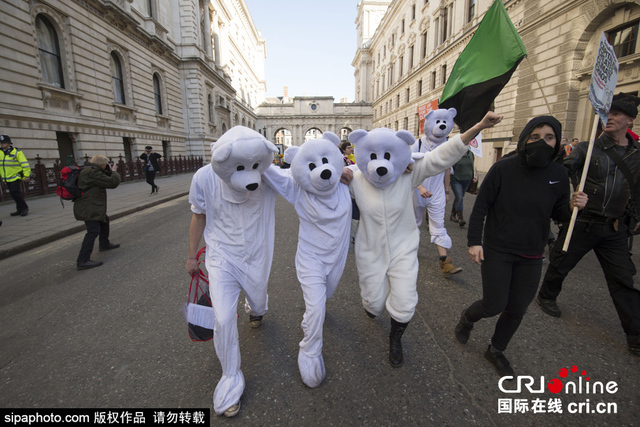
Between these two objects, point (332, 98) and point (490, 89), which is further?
point (332, 98)

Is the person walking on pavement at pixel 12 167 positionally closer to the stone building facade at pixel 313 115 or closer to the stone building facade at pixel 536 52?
the stone building facade at pixel 536 52

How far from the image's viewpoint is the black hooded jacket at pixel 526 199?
211 cm

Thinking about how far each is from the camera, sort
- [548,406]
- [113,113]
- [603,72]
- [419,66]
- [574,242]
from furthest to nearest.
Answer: [419,66], [113,113], [574,242], [603,72], [548,406]

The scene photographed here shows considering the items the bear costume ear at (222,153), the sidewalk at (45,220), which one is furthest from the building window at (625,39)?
the sidewalk at (45,220)

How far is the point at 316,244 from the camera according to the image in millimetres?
2221

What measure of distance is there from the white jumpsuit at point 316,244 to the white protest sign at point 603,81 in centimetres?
206

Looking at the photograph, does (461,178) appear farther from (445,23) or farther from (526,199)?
(445,23)

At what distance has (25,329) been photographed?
2896mm

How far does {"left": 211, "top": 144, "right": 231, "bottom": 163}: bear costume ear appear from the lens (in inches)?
73.2

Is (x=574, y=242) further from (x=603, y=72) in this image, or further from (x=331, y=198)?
(x=331, y=198)

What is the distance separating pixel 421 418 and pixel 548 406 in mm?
871

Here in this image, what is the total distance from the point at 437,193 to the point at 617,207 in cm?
201

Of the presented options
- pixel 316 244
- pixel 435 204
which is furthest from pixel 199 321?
pixel 435 204

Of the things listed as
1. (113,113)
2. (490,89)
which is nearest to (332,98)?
(113,113)
